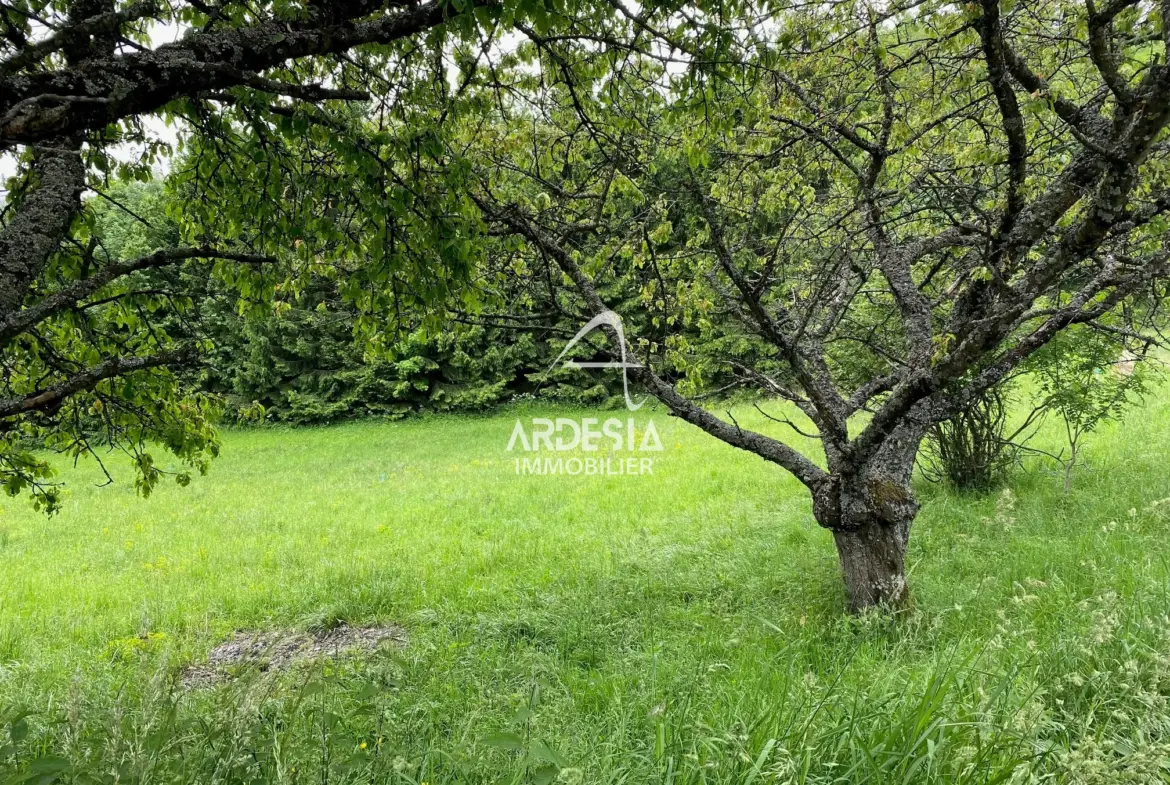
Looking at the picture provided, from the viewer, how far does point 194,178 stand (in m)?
3.16

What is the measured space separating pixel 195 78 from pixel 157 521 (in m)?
9.25

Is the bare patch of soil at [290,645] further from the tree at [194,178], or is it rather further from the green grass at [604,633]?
the tree at [194,178]

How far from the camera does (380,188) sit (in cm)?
272

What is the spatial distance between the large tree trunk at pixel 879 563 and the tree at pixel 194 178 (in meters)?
2.86

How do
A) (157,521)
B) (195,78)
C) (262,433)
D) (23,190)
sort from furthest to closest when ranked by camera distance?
(262,433), (157,521), (23,190), (195,78)

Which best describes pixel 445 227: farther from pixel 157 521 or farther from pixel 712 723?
pixel 157 521

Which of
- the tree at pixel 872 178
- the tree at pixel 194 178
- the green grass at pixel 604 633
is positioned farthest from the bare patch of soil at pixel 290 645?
the tree at pixel 872 178

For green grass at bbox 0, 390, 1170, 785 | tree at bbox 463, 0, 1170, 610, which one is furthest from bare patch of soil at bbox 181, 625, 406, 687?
tree at bbox 463, 0, 1170, 610

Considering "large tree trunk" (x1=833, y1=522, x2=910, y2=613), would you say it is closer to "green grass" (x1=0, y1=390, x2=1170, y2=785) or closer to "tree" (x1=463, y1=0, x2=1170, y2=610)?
"tree" (x1=463, y1=0, x2=1170, y2=610)

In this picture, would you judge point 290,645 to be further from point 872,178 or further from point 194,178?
point 872,178

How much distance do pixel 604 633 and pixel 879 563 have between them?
6.13 feet

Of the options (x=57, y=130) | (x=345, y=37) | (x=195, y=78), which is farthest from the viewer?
(x=345, y=37)

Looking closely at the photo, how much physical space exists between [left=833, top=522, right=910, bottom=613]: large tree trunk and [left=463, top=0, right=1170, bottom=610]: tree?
0.01 meters

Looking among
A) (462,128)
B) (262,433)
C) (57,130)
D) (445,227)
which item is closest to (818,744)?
(445,227)
